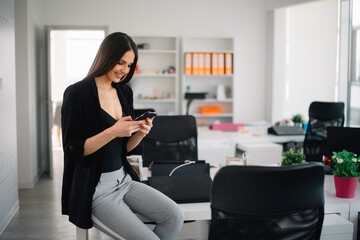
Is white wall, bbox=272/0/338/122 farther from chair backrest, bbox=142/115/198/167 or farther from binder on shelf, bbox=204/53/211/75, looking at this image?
chair backrest, bbox=142/115/198/167

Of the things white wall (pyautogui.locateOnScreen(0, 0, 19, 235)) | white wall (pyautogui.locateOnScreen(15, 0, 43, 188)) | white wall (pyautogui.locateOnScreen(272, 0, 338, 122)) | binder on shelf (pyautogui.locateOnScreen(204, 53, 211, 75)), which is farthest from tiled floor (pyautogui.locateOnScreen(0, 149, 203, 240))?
white wall (pyautogui.locateOnScreen(272, 0, 338, 122))

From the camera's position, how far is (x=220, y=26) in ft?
21.5

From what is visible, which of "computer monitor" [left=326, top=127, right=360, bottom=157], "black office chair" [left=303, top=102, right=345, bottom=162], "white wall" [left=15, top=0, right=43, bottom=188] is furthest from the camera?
"white wall" [left=15, top=0, right=43, bottom=188]

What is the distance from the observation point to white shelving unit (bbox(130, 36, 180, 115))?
638cm

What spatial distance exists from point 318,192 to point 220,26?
207 inches

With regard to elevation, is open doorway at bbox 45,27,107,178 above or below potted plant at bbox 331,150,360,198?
above

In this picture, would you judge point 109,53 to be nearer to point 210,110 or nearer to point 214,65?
point 214,65

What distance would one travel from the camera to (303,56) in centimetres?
688

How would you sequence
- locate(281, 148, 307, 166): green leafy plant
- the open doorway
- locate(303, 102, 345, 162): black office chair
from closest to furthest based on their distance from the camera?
1. locate(281, 148, 307, 166): green leafy plant
2. locate(303, 102, 345, 162): black office chair
3. the open doorway

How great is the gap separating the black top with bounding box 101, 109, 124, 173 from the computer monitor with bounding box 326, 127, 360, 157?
158cm

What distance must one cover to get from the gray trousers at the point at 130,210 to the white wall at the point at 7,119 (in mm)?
1947

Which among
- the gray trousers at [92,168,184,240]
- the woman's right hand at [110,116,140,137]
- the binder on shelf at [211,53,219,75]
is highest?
the binder on shelf at [211,53,219,75]

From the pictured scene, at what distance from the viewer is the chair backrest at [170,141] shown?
3371 millimetres

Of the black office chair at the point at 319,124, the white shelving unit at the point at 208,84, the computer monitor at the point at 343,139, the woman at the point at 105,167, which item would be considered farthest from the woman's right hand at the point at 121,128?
the white shelving unit at the point at 208,84
